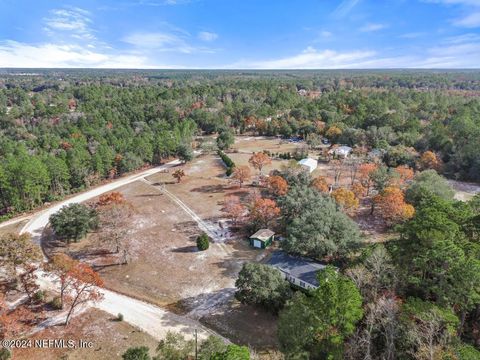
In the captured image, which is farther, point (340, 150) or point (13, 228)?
point (340, 150)

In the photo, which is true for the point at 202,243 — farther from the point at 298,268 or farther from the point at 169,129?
the point at 169,129

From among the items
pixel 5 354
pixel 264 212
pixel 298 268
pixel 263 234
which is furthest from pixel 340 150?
pixel 5 354

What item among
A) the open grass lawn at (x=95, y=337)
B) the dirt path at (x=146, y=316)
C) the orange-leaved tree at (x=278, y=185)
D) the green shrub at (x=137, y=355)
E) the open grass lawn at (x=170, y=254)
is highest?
the green shrub at (x=137, y=355)

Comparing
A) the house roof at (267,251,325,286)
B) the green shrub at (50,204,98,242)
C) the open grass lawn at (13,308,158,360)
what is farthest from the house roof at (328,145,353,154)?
the open grass lawn at (13,308,158,360)

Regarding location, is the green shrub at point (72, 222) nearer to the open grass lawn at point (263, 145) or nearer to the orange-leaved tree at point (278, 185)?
the orange-leaved tree at point (278, 185)

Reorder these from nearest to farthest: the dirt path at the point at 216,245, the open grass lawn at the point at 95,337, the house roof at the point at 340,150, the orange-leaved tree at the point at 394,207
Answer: the open grass lawn at the point at 95,337 < the dirt path at the point at 216,245 < the orange-leaved tree at the point at 394,207 < the house roof at the point at 340,150

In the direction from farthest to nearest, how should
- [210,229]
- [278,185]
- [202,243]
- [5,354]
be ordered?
1. [278,185]
2. [210,229]
3. [202,243]
4. [5,354]

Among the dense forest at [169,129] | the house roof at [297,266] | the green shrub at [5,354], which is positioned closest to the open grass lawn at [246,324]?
the house roof at [297,266]
